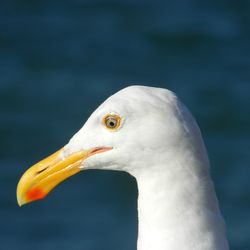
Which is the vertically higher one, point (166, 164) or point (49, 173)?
point (166, 164)

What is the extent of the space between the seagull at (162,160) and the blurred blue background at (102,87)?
4015 millimetres

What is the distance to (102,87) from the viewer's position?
42.1 feet

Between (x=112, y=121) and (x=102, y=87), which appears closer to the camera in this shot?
(x=112, y=121)

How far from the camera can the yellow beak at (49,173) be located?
7324mm

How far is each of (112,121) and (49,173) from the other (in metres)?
0.64

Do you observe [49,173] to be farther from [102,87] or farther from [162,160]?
[102,87]

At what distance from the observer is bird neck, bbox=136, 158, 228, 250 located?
7039 mm

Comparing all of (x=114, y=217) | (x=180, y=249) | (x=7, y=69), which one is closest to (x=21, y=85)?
(x=7, y=69)

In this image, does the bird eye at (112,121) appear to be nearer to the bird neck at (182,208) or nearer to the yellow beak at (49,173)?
the yellow beak at (49,173)

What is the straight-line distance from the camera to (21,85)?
1296cm

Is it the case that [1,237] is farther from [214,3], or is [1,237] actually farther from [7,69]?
[214,3]

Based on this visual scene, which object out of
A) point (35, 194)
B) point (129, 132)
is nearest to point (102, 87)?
point (35, 194)

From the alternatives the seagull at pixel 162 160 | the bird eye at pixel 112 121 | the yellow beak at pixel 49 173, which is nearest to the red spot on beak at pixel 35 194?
the yellow beak at pixel 49 173

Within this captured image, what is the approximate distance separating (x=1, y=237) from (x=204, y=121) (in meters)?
2.50
